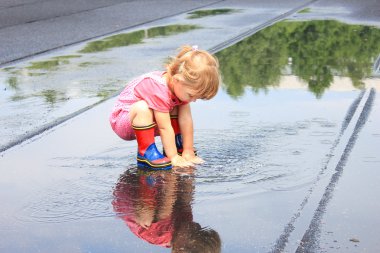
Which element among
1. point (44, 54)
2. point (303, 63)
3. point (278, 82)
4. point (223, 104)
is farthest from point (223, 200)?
point (44, 54)

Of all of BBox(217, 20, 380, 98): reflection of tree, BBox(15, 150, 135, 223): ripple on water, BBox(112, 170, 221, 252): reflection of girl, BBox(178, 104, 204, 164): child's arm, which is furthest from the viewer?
BBox(217, 20, 380, 98): reflection of tree

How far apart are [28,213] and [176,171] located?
3.46 ft

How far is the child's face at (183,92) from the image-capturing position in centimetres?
516

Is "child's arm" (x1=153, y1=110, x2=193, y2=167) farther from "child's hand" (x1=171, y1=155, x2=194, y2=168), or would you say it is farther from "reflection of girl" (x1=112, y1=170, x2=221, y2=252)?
"reflection of girl" (x1=112, y1=170, x2=221, y2=252)

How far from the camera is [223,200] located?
177 inches

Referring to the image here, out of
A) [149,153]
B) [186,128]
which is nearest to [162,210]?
[149,153]

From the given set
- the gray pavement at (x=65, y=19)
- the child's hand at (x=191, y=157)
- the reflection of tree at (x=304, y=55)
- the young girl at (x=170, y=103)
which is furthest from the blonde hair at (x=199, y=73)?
the gray pavement at (x=65, y=19)

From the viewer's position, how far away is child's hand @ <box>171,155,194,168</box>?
17.1 feet

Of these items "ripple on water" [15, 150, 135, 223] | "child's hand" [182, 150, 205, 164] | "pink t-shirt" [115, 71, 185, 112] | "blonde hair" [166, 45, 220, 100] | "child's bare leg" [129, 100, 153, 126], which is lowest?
"ripple on water" [15, 150, 135, 223]

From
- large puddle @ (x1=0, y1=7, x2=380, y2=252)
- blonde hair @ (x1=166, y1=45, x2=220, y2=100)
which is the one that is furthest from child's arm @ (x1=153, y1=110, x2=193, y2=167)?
blonde hair @ (x1=166, y1=45, x2=220, y2=100)

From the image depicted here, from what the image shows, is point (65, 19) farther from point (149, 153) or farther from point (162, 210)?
point (162, 210)

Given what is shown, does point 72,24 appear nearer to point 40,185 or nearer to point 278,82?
point 278,82

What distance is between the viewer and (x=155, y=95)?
5219 millimetres

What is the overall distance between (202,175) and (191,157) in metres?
0.29
